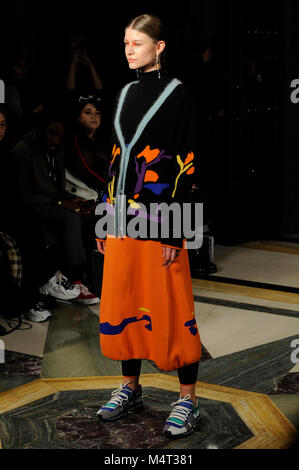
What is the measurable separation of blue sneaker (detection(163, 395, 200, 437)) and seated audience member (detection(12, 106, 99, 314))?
1.56 m

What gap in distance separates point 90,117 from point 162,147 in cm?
205

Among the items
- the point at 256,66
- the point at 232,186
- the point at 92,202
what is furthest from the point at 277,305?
the point at 256,66

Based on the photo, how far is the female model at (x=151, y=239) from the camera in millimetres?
2432

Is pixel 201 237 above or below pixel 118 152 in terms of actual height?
below

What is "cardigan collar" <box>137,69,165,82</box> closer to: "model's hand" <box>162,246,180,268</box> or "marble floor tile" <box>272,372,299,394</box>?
"model's hand" <box>162,246,180,268</box>

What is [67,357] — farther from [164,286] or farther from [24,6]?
[24,6]

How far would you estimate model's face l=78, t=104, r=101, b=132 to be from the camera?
4379mm

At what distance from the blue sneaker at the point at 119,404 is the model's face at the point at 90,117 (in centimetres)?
209

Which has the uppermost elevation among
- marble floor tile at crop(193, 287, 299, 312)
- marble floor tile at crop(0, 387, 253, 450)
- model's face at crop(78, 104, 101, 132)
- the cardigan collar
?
the cardigan collar

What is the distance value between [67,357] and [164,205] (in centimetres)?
115

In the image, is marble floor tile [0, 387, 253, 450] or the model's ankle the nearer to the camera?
marble floor tile [0, 387, 253, 450]

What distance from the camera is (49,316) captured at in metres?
3.88

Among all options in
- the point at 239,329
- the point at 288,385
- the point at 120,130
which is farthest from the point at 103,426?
the point at 239,329

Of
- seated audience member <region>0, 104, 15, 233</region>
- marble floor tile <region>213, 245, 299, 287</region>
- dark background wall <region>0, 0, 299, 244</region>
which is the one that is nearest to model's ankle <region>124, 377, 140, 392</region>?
seated audience member <region>0, 104, 15, 233</region>
